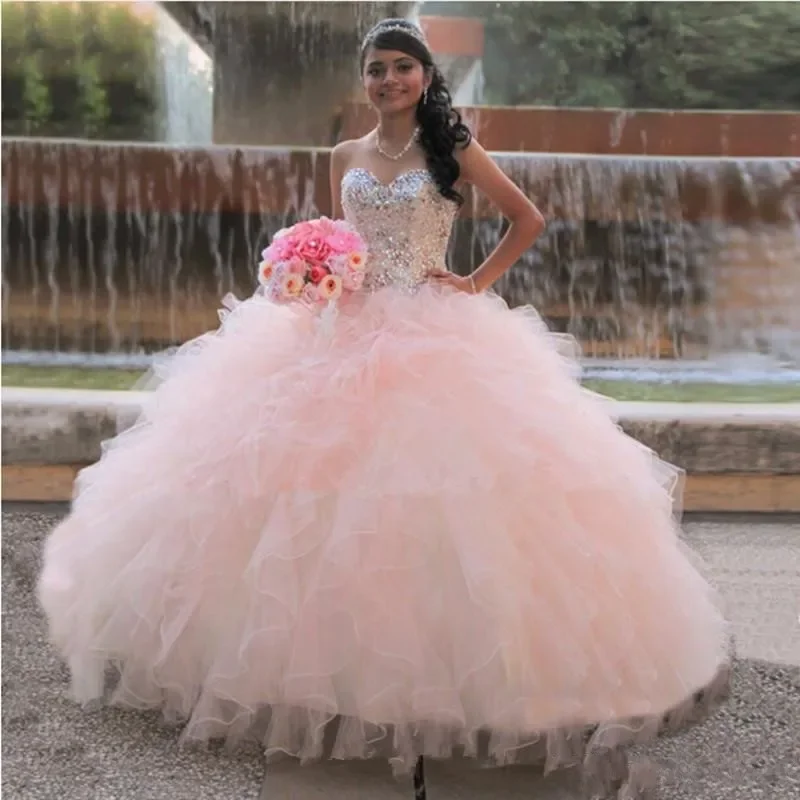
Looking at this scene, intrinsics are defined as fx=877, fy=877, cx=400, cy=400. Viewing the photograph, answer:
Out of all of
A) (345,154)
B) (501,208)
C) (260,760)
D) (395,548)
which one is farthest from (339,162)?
(260,760)

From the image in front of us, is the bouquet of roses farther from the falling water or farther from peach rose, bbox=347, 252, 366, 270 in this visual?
the falling water

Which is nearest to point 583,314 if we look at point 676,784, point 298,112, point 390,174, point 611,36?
point 298,112

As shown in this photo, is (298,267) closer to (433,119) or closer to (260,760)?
(433,119)

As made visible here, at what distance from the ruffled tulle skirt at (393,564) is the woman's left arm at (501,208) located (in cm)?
31

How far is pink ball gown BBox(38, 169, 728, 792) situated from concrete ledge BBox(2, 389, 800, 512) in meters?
1.51

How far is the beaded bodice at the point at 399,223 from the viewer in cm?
251

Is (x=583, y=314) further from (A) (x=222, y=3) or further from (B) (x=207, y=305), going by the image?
(A) (x=222, y=3)

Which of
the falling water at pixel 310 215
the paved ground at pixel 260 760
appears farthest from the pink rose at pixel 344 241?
the falling water at pixel 310 215

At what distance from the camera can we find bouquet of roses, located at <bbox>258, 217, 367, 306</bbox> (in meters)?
2.34

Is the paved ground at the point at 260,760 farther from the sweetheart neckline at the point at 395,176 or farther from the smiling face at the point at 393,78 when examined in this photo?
the smiling face at the point at 393,78

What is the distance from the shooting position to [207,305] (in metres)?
6.16

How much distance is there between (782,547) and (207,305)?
4.04 m

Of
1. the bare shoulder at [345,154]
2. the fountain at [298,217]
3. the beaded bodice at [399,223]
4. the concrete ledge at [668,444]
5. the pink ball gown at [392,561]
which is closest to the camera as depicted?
the pink ball gown at [392,561]

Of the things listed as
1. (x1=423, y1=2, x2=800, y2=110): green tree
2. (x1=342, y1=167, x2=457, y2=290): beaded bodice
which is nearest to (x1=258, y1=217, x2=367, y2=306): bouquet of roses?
(x1=342, y1=167, x2=457, y2=290): beaded bodice
